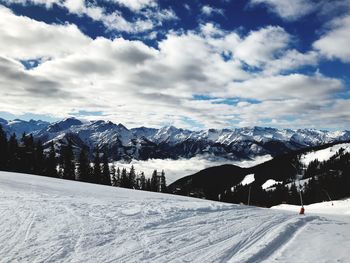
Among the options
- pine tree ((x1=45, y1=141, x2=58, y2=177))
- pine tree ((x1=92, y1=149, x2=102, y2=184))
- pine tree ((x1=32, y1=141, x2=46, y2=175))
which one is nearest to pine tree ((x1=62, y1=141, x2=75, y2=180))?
pine tree ((x1=45, y1=141, x2=58, y2=177))

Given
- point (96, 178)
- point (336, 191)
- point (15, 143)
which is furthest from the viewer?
point (336, 191)

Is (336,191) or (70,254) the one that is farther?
(336,191)

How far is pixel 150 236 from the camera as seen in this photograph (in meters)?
11.9

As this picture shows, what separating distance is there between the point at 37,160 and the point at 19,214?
185 feet

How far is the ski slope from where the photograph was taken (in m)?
9.77

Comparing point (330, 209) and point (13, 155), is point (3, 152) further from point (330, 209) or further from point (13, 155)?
point (330, 209)

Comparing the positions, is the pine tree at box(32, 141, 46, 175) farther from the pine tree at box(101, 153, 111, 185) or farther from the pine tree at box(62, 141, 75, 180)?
the pine tree at box(101, 153, 111, 185)

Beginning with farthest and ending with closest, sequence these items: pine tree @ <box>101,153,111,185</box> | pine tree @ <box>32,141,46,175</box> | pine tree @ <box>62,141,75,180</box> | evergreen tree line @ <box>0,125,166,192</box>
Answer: pine tree @ <box>101,153,111,185</box>
pine tree @ <box>62,141,75,180</box>
pine tree @ <box>32,141,46,175</box>
evergreen tree line @ <box>0,125,166,192</box>

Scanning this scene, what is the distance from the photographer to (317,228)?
1588 centimetres

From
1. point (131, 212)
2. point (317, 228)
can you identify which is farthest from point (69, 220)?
point (317, 228)

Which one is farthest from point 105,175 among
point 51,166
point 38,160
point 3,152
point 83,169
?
point 3,152

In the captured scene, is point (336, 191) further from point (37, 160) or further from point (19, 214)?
point (19, 214)

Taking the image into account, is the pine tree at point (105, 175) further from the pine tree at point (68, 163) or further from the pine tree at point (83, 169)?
the pine tree at point (68, 163)

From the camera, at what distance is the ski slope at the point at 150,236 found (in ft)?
32.0
